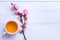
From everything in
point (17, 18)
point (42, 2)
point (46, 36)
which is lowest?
point (46, 36)

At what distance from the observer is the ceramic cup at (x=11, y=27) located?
981 mm

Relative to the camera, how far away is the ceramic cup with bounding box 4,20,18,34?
3.22ft

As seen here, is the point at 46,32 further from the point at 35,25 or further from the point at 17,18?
the point at 17,18

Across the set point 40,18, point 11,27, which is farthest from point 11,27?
point 40,18

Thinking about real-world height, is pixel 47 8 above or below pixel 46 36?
above

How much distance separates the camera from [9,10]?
40.1 inches

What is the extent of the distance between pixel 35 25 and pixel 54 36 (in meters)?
0.15

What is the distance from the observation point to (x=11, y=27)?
99 centimetres

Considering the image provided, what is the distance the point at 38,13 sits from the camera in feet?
3.38

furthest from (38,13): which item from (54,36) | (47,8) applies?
(54,36)

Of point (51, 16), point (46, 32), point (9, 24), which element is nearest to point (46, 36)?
point (46, 32)

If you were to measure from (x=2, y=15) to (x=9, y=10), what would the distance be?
0.06 metres

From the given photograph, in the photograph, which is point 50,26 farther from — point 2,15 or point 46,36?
point 2,15

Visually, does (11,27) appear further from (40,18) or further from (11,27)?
(40,18)
